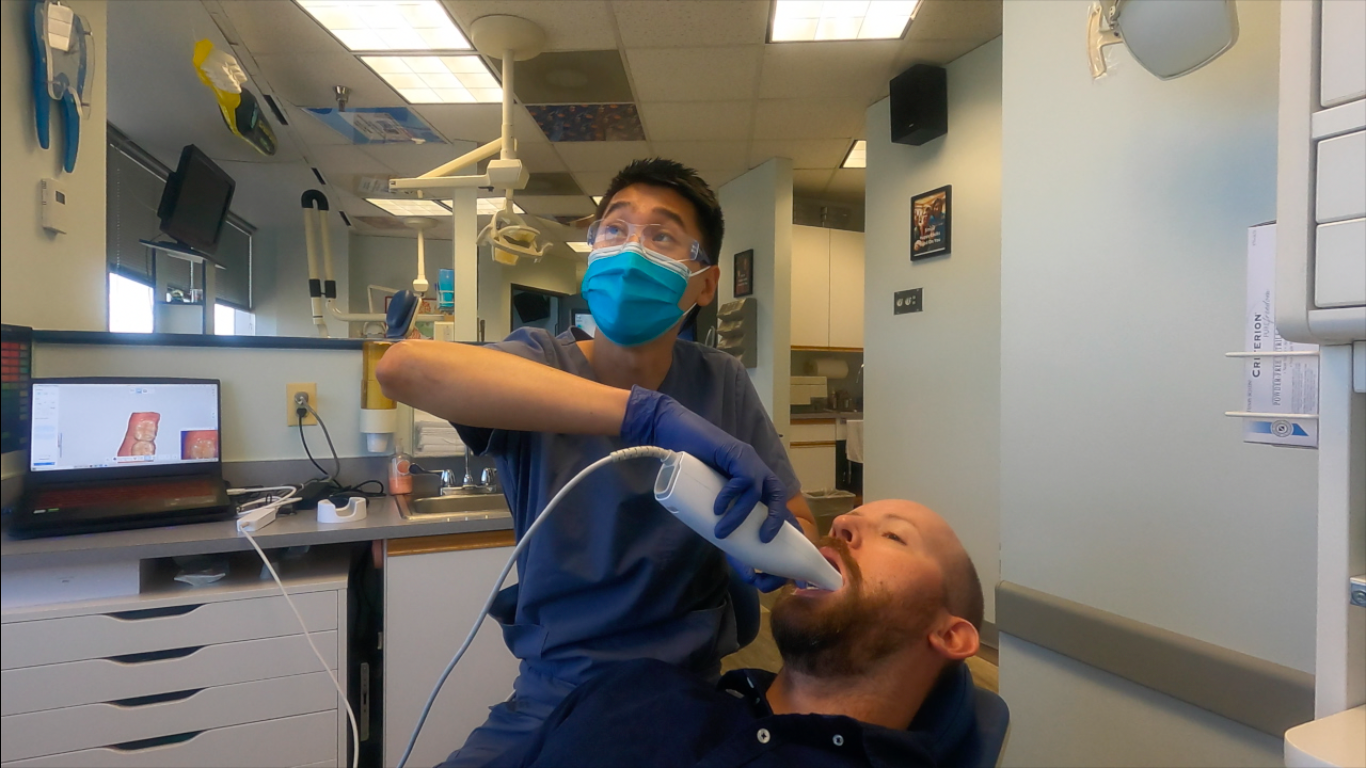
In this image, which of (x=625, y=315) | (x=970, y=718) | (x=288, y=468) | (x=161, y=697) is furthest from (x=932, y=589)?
(x=288, y=468)

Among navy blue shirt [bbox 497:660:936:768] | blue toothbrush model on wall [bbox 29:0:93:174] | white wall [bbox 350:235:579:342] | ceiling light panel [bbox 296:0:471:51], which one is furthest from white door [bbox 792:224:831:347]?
blue toothbrush model on wall [bbox 29:0:93:174]

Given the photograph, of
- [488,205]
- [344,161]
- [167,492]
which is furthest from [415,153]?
[167,492]

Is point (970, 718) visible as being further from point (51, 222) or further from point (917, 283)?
point (917, 283)

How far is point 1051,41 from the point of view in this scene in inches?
50.8

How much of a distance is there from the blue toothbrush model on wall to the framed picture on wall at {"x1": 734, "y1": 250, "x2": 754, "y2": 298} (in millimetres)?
4563

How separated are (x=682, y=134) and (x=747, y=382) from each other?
3247mm

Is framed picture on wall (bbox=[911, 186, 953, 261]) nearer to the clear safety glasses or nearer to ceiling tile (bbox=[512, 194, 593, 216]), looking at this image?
the clear safety glasses

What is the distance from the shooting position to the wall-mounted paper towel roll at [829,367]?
5.36 metres

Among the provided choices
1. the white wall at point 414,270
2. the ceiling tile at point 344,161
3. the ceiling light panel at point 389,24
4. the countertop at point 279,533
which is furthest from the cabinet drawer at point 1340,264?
the white wall at point 414,270

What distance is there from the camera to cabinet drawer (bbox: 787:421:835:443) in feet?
15.7

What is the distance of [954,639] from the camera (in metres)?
1.05

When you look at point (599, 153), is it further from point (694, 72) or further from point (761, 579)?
point (761, 579)

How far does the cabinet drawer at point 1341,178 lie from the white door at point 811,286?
421 centimetres

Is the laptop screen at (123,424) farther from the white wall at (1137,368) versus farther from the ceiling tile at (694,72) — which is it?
the ceiling tile at (694,72)
